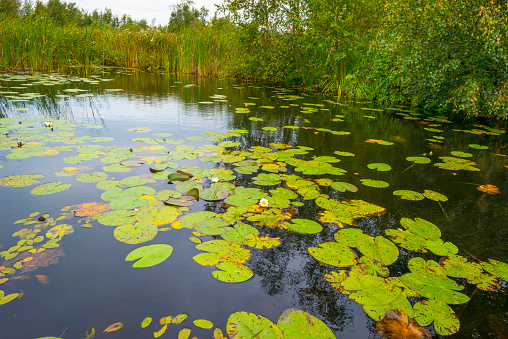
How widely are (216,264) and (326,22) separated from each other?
810 centimetres

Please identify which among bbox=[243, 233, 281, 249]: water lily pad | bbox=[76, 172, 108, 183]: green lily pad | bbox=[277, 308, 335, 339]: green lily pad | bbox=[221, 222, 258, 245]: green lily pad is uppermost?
bbox=[76, 172, 108, 183]: green lily pad

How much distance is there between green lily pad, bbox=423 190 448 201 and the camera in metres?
2.22

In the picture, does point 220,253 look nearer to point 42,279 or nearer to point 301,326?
point 301,326

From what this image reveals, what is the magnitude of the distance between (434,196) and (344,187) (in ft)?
2.24

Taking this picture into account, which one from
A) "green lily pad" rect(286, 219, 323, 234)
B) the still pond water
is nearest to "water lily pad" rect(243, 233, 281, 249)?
the still pond water

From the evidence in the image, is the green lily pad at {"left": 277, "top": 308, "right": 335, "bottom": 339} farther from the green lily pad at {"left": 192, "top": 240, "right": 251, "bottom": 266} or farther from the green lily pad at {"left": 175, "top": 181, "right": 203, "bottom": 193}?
the green lily pad at {"left": 175, "top": 181, "right": 203, "bottom": 193}

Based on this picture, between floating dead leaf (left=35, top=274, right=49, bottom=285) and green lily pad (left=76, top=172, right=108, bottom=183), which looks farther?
green lily pad (left=76, top=172, right=108, bottom=183)

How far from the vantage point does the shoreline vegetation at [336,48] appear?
426cm

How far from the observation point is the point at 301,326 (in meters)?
1.05

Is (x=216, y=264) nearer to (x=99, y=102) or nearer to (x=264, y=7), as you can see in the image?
(x=99, y=102)

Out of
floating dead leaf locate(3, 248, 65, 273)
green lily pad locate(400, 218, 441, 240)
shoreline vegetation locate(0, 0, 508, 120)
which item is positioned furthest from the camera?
shoreline vegetation locate(0, 0, 508, 120)

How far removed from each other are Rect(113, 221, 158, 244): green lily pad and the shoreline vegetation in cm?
447

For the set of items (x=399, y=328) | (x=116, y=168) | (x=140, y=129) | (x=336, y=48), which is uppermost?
(x=336, y=48)

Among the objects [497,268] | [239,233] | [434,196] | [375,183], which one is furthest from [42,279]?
[434,196]
